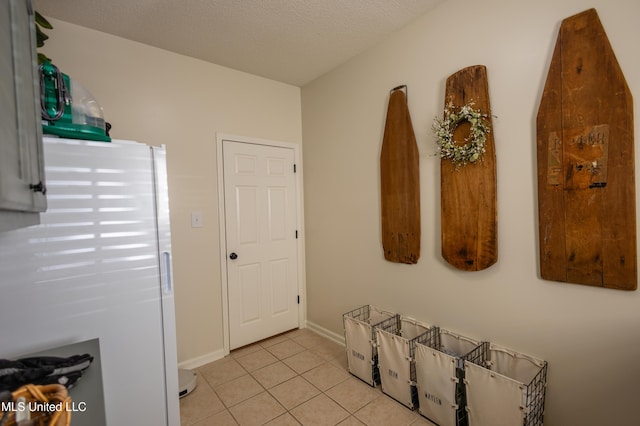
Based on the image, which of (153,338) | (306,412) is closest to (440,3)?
(153,338)

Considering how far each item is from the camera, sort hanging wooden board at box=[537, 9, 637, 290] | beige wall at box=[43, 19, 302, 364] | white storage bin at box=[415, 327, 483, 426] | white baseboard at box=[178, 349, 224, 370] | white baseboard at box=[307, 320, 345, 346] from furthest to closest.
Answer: white baseboard at box=[307, 320, 345, 346], white baseboard at box=[178, 349, 224, 370], beige wall at box=[43, 19, 302, 364], white storage bin at box=[415, 327, 483, 426], hanging wooden board at box=[537, 9, 637, 290]

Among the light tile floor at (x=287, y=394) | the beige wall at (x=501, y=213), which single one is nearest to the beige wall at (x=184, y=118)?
the light tile floor at (x=287, y=394)

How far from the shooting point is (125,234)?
1.27 meters

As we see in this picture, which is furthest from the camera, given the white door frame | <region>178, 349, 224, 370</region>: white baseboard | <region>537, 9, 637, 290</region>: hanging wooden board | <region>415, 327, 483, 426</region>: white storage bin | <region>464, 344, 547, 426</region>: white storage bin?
the white door frame

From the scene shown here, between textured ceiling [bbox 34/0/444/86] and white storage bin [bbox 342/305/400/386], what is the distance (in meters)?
2.26

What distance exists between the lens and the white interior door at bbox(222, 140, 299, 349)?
285 centimetres

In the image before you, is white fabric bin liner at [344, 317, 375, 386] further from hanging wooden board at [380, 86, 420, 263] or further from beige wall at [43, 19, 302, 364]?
beige wall at [43, 19, 302, 364]

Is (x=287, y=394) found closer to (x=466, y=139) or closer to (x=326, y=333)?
(x=326, y=333)

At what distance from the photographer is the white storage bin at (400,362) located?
1971 millimetres

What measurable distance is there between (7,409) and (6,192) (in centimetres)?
47

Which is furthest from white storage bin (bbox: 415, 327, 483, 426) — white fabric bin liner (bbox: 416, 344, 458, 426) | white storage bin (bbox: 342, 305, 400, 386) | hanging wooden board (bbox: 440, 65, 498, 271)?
hanging wooden board (bbox: 440, 65, 498, 271)

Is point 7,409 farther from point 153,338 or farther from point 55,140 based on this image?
point 55,140

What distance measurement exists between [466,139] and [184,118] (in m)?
2.27

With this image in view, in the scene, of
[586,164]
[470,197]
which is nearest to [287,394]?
[470,197]
